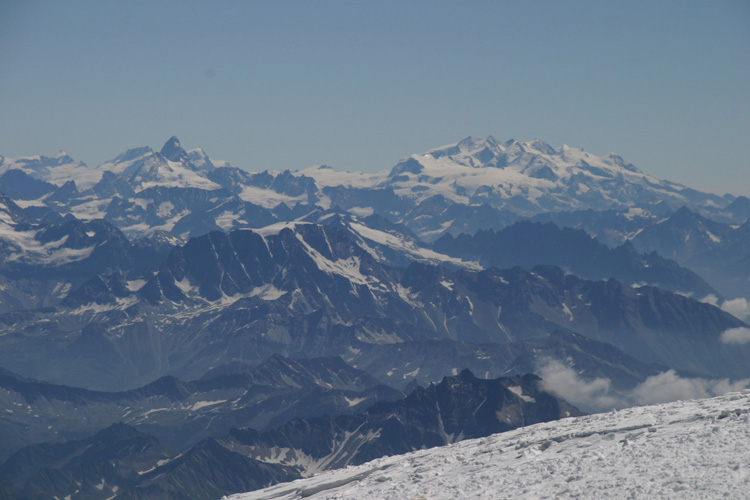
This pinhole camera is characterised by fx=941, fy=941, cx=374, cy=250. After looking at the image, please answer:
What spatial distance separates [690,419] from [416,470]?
31.0 meters

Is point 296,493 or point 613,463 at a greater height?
point 613,463

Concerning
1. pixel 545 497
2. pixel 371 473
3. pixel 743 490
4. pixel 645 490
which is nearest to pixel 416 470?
pixel 371 473

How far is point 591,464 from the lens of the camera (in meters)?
91.6

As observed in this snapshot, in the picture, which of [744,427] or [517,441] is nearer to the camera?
[744,427]

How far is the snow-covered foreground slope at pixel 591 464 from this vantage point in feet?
273

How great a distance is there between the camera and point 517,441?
4370 inches

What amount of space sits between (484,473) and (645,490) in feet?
66.3

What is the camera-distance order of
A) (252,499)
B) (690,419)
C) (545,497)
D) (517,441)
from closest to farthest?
(545,497) → (690,419) → (517,441) → (252,499)

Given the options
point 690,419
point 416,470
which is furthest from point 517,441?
point 690,419

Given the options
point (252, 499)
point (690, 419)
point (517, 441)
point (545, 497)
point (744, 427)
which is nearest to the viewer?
point (545, 497)

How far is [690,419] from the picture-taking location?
10338cm

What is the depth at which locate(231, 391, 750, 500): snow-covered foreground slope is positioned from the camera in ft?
273

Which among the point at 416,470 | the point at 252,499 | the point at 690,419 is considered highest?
the point at 690,419

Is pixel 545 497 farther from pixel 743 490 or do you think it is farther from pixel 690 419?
pixel 690 419
